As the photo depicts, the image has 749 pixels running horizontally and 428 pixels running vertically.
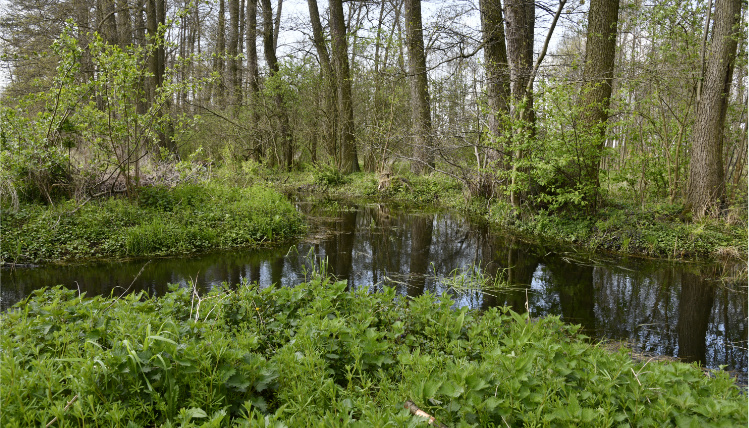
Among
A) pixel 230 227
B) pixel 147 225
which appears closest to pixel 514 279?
pixel 230 227

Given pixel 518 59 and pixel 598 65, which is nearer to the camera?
pixel 598 65

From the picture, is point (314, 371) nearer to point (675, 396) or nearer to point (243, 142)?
point (675, 396)

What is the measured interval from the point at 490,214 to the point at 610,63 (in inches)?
159

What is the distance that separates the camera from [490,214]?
11367 mm

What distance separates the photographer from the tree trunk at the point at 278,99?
61.9 ft

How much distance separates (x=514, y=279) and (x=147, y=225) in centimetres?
588

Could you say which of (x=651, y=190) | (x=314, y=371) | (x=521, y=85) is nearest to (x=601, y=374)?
(x=314, y=371)

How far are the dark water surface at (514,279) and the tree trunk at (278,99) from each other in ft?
34.8

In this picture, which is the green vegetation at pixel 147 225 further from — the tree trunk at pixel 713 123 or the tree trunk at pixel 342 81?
the tree trunk at pixel 342 81

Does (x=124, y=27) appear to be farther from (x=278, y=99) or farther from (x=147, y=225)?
(x=147, y=225)

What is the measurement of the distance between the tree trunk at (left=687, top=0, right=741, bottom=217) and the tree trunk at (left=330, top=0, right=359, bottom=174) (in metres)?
11.3

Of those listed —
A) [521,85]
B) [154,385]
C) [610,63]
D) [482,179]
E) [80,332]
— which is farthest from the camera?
[482,179]

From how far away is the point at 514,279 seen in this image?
6.89 metres

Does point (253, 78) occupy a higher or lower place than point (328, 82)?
higher
